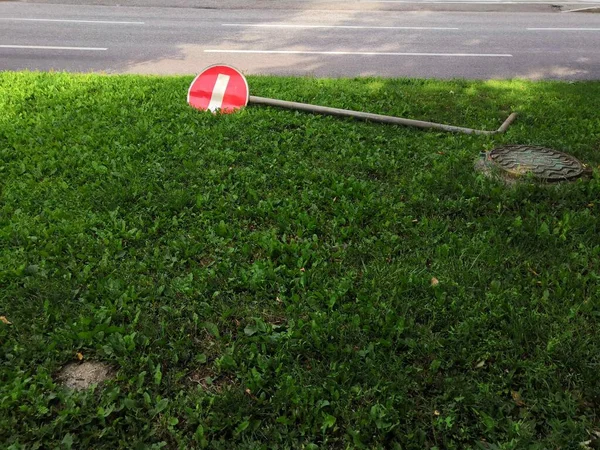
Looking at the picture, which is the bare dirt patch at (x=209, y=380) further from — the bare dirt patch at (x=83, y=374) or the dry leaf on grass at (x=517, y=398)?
the dry leaf on grass at (x=517, y=398)

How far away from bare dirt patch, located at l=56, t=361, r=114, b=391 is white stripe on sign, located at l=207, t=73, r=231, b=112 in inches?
155

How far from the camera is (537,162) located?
4852 millimetres

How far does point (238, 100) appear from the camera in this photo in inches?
247

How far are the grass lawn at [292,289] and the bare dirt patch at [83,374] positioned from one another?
48mm

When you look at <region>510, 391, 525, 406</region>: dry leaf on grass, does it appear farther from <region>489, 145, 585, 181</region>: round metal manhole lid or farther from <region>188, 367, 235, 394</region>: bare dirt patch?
<region>489, 145, 585, 181</region>: round metal manhole lid

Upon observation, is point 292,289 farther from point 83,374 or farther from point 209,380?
point 83,374

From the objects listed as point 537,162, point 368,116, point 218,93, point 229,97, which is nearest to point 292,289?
point 537,162

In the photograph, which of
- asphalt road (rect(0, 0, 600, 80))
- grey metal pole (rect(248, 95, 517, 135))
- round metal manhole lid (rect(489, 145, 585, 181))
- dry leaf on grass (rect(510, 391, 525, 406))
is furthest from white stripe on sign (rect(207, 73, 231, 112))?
dry leaf on grass (rect(510, 391, 525, 406))

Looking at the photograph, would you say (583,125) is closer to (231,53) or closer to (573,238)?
(573,238)

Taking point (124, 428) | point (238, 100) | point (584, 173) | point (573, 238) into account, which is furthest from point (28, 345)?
point (584, 173)

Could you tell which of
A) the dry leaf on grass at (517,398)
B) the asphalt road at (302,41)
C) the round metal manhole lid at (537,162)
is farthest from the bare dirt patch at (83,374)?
the asphalt road at (302,41)

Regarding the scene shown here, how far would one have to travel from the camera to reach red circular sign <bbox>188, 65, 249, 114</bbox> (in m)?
6.27

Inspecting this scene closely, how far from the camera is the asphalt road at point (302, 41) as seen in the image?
366 inches

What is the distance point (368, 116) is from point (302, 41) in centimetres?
615
